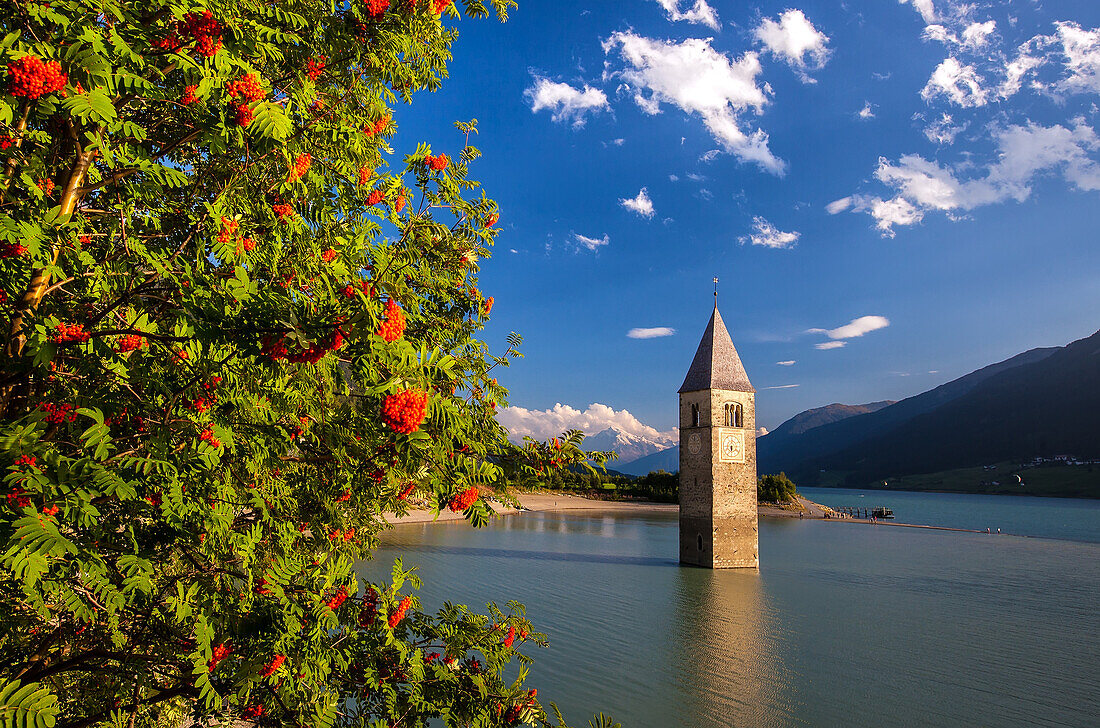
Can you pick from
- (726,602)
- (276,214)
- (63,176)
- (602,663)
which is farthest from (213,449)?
(726,602)

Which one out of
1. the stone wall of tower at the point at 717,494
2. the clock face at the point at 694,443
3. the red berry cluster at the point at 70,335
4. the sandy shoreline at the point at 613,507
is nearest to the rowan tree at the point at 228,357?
the red berry cluster at the point at 70,335

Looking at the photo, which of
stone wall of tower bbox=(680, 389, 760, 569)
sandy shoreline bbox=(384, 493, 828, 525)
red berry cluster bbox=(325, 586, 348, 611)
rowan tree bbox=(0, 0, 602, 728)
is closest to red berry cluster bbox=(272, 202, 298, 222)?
rowan tree bbox=(0, 0, 602, 728)

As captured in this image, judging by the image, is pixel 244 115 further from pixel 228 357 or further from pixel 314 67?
pixel 228 357

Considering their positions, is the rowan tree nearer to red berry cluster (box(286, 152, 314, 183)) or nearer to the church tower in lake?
red berry cluster (box(286, 152, 314, 183))

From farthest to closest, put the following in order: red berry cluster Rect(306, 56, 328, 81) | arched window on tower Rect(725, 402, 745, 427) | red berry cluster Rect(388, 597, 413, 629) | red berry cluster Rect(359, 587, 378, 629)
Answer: arched window on tower Rect(725, 402, 745, 427), red berry cluster Rect(359, 587, 378, 629), red berry cluster Rect(388, 597, 413, 629), red berry cluster Rect(306, 56, 328, 81)

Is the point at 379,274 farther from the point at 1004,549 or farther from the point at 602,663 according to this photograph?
the point at 1004,549

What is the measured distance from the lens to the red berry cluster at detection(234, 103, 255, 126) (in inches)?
131

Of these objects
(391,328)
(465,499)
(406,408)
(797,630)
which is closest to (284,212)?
(391,328)

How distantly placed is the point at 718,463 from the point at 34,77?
33949mm

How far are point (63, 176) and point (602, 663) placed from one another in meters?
18.8

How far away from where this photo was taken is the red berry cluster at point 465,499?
351 centimetres

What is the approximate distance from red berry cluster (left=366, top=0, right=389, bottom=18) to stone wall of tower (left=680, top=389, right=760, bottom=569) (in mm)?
32317

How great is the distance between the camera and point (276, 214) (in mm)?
4078

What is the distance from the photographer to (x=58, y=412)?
10.5 feet
